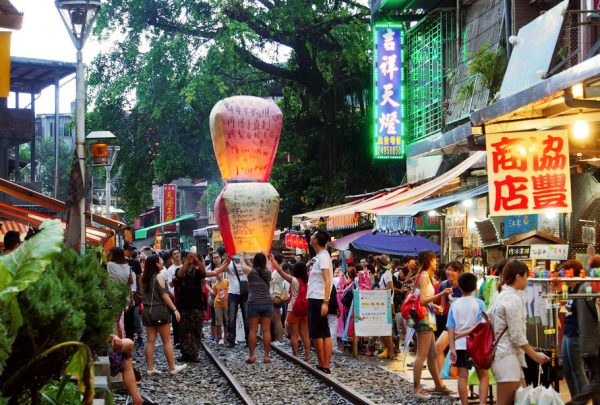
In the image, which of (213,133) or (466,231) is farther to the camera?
(213,133)

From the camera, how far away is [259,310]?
51.9 feet

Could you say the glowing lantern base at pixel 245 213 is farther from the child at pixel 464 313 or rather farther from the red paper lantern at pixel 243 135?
the child at pixel 464 313

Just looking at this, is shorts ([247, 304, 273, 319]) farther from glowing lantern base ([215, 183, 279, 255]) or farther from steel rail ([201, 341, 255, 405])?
glowing lantern base ([215, 183, 279, 255])

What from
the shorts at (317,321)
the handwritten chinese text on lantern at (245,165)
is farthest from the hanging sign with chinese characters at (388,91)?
the shorts at (317,321)

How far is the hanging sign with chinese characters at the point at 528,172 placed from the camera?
473 inches

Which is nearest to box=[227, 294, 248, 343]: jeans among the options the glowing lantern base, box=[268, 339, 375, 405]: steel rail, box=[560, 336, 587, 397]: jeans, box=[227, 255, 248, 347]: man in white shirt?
box=[227, 255, 248, 347]: man in white shirt

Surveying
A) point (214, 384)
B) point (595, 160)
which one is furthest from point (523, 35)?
point (214, 384)

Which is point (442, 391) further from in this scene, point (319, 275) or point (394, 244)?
point (394, 244)

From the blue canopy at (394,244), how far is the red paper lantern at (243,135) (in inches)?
134

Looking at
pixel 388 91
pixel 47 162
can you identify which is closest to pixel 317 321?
pixel 388 91

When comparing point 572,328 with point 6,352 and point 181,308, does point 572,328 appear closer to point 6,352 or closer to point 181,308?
point 6,352

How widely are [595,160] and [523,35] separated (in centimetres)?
211

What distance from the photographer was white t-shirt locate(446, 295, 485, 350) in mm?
9930

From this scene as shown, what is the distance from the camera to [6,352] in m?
4.14
